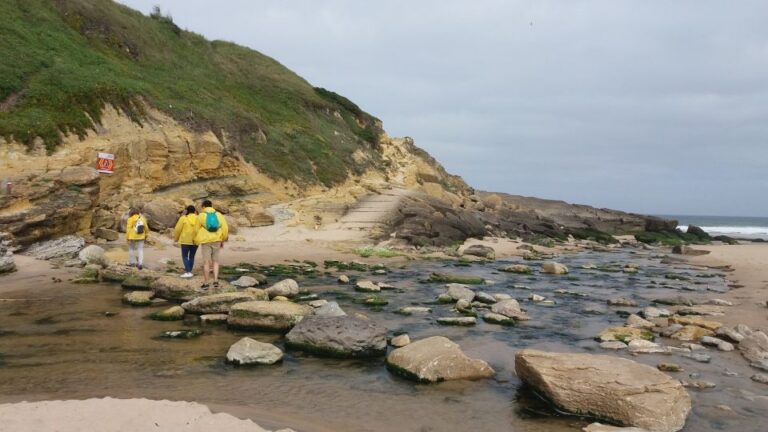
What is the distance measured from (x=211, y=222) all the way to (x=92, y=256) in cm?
594

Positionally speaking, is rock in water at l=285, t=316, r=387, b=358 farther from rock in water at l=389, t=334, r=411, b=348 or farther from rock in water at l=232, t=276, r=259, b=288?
rock in water at l=232, t=276, r=259, b=288

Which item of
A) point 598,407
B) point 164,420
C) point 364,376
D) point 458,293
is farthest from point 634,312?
point 164,420

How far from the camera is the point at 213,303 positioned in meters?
11.2

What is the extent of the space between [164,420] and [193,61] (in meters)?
40.6

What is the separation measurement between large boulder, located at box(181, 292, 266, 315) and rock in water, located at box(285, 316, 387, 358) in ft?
8.31

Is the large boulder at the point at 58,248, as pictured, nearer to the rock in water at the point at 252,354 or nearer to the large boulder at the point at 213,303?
the large boulder at the point at 213,303

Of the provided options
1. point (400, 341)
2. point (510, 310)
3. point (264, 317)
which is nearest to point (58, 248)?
point (264, 317)

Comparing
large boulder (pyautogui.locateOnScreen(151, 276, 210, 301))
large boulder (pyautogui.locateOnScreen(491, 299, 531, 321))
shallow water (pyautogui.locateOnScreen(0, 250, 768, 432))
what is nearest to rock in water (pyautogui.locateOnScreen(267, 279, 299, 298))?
large boulder (pyautogui.locateOnScreen(151, 276, 210, 301))

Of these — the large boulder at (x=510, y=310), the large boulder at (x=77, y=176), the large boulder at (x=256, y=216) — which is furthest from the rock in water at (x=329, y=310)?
the large boulder at (x=256, y=216)

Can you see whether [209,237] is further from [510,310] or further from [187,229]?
[510,310]

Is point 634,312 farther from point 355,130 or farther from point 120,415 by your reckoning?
point 355,130

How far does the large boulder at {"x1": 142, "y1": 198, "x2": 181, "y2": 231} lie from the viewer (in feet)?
73.7

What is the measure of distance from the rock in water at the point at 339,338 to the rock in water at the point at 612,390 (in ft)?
9.16

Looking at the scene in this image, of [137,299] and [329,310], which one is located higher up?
[329,310]
